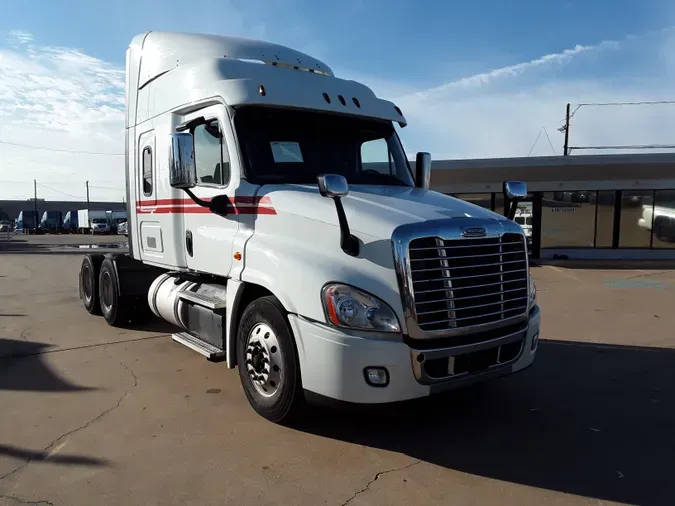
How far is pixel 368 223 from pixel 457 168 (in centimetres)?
1605

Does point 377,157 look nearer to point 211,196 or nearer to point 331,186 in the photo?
point 211,196

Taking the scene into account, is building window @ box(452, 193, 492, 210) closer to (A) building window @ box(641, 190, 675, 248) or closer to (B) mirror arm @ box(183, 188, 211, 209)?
(A) building window @ box(641, 190, 675, 248)

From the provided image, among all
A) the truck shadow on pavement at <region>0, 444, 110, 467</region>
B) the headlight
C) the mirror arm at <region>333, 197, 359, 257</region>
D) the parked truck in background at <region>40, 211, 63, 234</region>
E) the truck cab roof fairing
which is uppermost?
the truck cab roof fairing

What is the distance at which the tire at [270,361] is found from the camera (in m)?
4.10

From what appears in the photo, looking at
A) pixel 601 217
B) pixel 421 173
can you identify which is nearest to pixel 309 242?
pixel 421 173

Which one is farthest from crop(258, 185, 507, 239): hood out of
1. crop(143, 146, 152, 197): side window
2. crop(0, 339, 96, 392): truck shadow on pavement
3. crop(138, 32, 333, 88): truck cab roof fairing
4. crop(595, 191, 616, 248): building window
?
crop(595, 191, 616, 248): building window

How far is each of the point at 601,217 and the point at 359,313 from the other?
1847cm

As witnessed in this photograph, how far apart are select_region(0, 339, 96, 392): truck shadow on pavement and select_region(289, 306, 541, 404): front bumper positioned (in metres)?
2.72

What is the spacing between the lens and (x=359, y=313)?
3.72 meters

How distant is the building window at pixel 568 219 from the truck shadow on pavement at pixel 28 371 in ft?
56.5

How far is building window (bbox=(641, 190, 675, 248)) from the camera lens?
19.1 metres

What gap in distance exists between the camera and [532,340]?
457 cm

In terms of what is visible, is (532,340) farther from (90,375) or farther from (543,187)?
(543,187)

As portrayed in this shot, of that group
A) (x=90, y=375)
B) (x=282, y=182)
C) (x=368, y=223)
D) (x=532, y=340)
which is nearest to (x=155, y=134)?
(x=282, y=182)
